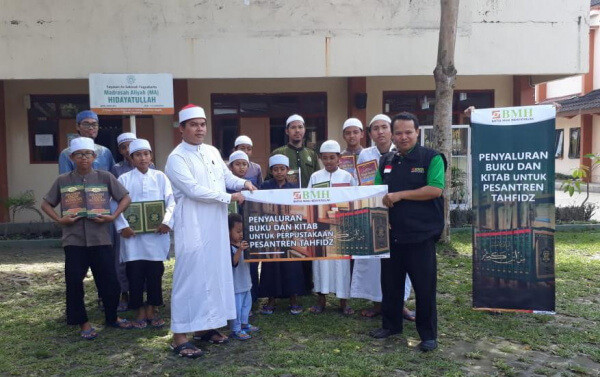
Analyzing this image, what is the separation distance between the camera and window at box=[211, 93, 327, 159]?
12469mm

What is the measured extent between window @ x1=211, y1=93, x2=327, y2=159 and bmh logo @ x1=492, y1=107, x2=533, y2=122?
7566mm

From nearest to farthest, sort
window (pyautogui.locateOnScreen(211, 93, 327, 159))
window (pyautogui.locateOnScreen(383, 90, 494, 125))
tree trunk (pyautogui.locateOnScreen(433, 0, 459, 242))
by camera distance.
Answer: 1. tree trunk (pyautogui.locateOnScreen(433, 0, 459, 242))
2. window (pyautogui.locateOnScreen(211, 93, 327, 159))
3. window (pyautogui.locateOnScreen(383, 90, 494, 125))

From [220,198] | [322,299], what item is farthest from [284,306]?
[220,198]

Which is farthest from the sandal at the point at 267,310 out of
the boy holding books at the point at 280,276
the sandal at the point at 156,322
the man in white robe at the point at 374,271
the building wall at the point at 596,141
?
the building wall at the point at 596,141

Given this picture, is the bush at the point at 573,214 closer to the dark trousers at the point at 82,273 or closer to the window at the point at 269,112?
the window at the point at 269,112

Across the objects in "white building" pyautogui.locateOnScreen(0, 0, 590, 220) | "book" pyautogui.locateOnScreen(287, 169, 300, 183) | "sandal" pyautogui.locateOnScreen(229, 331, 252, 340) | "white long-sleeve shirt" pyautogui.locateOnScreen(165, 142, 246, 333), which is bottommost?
"sandal" pyautogui.locateOnScreen(229, 331, 252, 340)

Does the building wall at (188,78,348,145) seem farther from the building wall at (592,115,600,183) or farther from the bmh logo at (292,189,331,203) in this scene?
the building wall at (592,115,600,183)

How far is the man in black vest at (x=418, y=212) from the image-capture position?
4.52 metres

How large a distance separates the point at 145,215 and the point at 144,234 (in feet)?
0.62

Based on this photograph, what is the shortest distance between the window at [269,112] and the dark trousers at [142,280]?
725 cm

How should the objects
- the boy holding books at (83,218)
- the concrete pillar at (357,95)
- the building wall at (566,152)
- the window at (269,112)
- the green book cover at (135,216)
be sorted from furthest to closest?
the building wall at (566,152) → the window at (269,112) → the concrete pillar at (357,95) → the green book cover at (135,216) → the boy holding books at (83,218)

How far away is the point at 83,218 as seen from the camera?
4914mm

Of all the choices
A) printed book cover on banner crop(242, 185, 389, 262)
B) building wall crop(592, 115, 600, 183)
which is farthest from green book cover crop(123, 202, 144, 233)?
building wall crop(592, 115, 600, 183)

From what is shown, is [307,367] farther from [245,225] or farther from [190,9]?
[190,9]
